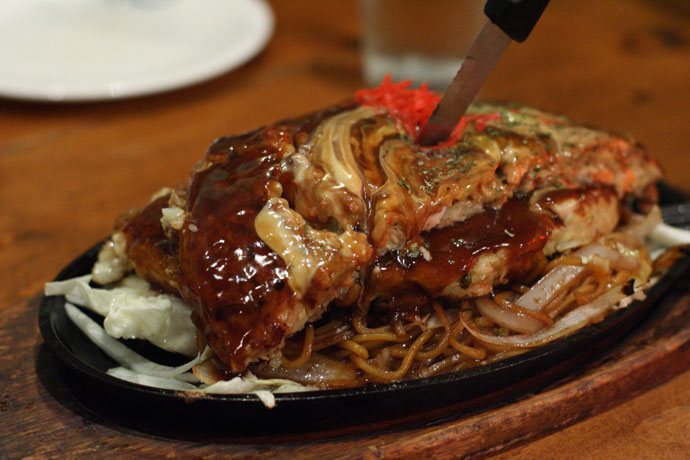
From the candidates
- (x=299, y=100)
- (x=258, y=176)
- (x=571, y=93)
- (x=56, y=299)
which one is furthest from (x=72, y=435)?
(x=571, y=93)

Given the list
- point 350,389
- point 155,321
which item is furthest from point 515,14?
point 155,321

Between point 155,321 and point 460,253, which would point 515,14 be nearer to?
point 460,253

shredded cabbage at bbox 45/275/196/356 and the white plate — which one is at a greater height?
shredded cabbage at bbox 45/275/196/356

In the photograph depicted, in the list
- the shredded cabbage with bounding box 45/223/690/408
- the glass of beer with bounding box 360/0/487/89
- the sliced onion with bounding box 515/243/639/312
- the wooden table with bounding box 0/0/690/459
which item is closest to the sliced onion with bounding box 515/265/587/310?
the sliced onion with bounding box 515/243/639/312

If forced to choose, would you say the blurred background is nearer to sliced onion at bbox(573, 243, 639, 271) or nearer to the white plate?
the white plate

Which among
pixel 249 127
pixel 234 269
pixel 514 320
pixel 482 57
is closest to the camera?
pixel 234 269

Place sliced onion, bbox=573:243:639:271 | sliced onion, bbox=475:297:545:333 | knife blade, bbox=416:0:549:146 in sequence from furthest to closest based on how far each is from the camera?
sliced onion, bbox=573:243:639:271 → sliced onion, bbox=475:297:545:333 → knife blade, bbox=416:0:549:146

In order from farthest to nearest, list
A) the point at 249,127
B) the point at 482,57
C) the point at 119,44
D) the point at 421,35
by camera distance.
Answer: the point at 119,44, the point at 421,35, the point at 249,127, the point at 482,57

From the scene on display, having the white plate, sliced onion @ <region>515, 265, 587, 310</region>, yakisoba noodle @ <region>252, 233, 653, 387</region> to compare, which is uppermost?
sliced onion @ <region>515, 265, 587, 310</region>
